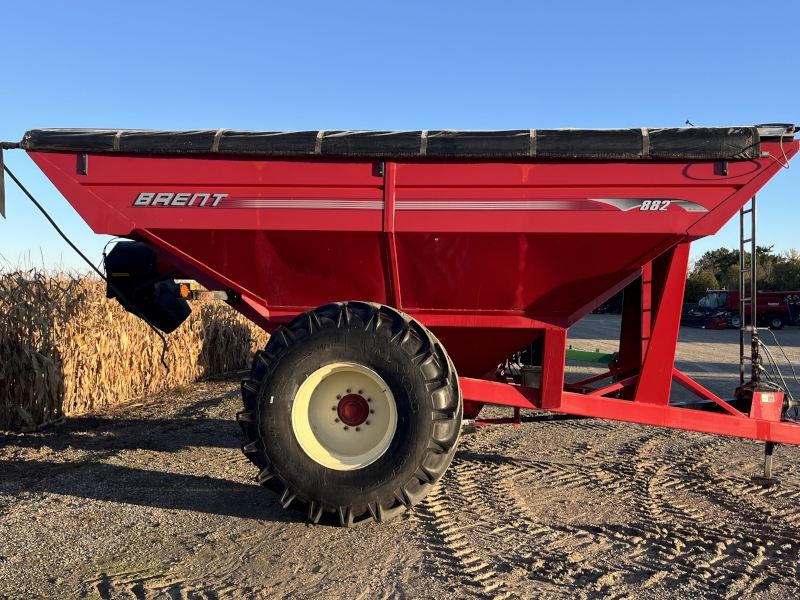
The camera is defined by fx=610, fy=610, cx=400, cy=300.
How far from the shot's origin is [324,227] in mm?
3646

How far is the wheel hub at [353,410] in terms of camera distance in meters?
3.47

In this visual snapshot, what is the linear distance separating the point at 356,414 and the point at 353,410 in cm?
3

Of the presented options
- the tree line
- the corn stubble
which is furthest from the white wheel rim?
the tree line

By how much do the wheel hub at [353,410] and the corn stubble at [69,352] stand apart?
4.23 metres

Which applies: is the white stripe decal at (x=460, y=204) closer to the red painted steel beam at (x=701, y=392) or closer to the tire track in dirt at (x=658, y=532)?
the red painted steel beam at (x=701, y=392)

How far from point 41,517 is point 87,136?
7.53 ft

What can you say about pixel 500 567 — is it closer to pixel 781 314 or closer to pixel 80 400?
pixel 80 400

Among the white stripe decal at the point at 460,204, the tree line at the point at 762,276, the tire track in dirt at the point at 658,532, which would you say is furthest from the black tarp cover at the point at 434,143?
the tree line at the point at 762,276

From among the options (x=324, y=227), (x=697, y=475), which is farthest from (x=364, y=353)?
(x=697, y=475)

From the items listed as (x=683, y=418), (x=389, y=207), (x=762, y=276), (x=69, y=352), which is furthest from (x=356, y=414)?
(x=762, y=276)

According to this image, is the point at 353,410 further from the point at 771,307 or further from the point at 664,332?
the point at 771,307

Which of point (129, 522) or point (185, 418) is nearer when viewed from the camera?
point (129, 522)

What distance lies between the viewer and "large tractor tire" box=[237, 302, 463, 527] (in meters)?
3.20

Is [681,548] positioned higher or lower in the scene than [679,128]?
lower
